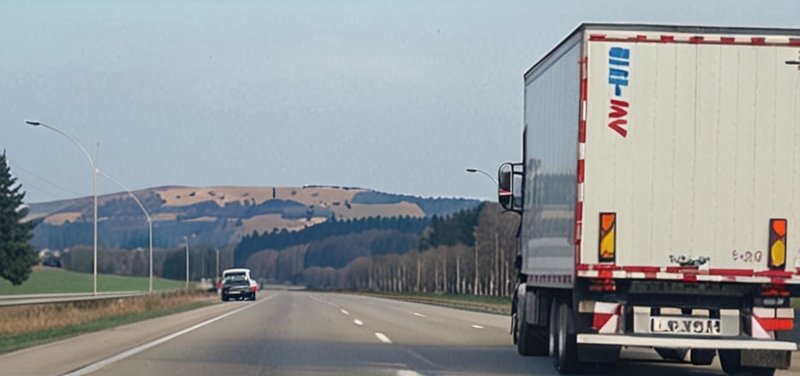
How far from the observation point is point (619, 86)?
13.5 metres

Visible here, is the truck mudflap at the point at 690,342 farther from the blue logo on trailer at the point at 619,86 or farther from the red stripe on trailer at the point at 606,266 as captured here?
the blue logo on trailer at the point at 619,86

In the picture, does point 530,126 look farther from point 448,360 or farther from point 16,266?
point 16,266

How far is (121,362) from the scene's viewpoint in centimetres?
1670

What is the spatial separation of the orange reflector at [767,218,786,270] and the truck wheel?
246 centimetres

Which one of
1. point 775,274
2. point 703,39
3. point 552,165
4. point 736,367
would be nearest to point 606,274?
point 775,274

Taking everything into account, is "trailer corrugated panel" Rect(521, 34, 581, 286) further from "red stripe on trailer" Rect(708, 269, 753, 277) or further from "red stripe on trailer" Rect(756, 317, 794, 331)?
"red stripe on trailer" Rect(756, 317, 794, 331)

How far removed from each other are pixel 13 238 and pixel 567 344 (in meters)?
93.2

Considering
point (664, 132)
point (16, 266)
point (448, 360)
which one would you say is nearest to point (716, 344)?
point (664, 132)

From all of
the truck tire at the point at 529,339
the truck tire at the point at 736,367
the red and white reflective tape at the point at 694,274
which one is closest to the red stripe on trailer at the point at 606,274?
the red and white reflective tape at the point at 694,274

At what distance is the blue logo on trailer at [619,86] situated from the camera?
44.4 ft

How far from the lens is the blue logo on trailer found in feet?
44.4

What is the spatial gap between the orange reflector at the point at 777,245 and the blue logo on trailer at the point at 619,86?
199 cm

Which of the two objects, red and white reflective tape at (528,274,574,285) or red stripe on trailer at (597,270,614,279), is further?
red and white reflective tape at (528,274,574,285)

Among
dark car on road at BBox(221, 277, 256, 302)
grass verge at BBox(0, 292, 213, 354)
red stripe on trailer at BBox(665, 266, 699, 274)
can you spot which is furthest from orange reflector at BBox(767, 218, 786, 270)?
dark car on road at BBox(221, 277, 256, 302)
